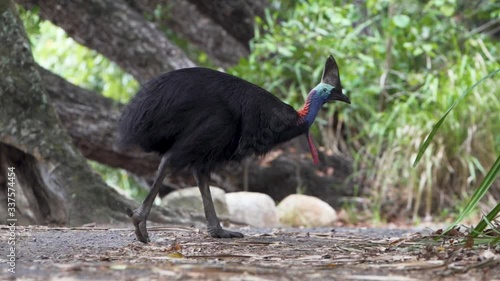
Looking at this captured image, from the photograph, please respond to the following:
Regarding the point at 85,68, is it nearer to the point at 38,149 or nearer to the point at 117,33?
the point at 117,33

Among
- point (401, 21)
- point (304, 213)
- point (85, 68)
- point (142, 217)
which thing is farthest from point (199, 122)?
point (85, 68)

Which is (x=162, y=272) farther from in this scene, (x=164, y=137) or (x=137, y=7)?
(x=137, y=7)

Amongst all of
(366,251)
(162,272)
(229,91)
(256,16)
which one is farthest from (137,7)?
(162,272)

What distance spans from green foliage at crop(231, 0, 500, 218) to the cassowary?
4144mm

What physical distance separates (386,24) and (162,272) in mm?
6615

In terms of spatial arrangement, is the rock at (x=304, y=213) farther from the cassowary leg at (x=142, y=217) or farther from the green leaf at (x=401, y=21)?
the cassowary leg at (x=142, y=217)

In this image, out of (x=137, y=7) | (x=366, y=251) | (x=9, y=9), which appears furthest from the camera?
(x=137, y=7)

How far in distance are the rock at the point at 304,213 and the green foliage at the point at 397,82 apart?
1.02 metres

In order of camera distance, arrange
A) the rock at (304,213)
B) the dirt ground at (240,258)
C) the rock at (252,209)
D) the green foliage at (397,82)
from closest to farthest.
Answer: the dirt ground at (240,258)
the rock at (252,209)
the rock at (304,213)
the green foliage at (397,82)

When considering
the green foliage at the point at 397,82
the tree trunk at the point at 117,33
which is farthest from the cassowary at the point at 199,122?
the green foliage at the point at 397,82

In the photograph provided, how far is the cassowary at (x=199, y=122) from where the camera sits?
3.96m

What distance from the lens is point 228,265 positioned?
2.88 meters

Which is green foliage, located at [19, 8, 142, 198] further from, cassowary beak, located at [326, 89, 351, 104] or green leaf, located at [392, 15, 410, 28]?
cassowary beak, located at [326, 89, 351, 104]

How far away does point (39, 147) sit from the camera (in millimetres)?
5543
